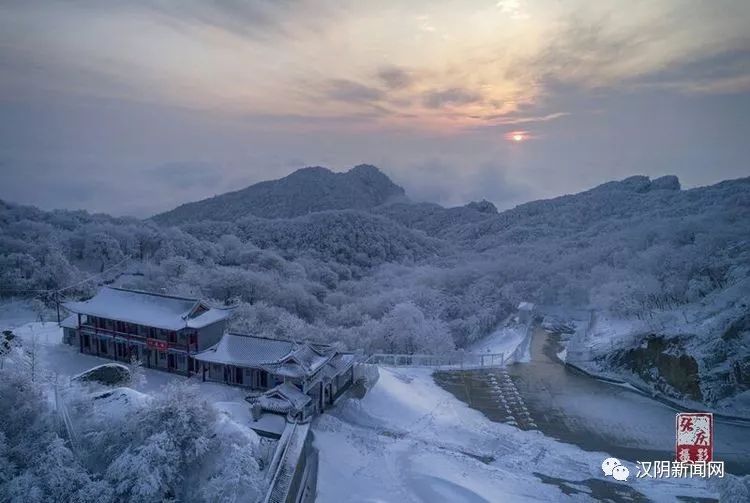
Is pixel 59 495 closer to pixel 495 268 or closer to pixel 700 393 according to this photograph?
pixel 700 393

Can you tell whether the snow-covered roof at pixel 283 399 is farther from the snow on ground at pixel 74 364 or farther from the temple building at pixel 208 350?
the snow on ground at pixel 74 364

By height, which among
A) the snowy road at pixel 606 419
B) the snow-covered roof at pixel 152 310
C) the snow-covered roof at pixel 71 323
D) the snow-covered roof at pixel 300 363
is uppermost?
the snow-covered roof at pixel 152 310

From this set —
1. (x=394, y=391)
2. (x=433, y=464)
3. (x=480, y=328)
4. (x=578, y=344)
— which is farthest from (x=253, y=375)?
(x=480, y=328)

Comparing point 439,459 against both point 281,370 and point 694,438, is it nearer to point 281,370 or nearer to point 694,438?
point 281,370

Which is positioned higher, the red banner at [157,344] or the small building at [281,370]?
the red banner at [157,344]

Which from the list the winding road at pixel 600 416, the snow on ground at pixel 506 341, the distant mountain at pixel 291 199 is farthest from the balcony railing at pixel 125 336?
the distant mountain at pixel 291 199

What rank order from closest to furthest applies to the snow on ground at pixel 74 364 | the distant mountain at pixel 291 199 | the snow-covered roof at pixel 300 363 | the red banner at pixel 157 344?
A: the snow-covered roof at pixel 300 363, the snow on ground at pixel 74 364, the red banner at pixel 157 344, the distant mountain at pixel 291 199


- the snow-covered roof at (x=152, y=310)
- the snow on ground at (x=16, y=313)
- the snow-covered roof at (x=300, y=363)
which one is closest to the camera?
the snow-covered roof at (x=300, y=363)

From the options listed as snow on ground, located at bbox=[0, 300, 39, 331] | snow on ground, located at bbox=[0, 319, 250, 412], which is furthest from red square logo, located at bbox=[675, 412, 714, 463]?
snow on ground, located at bbox=[0, 300, 39, 331]
